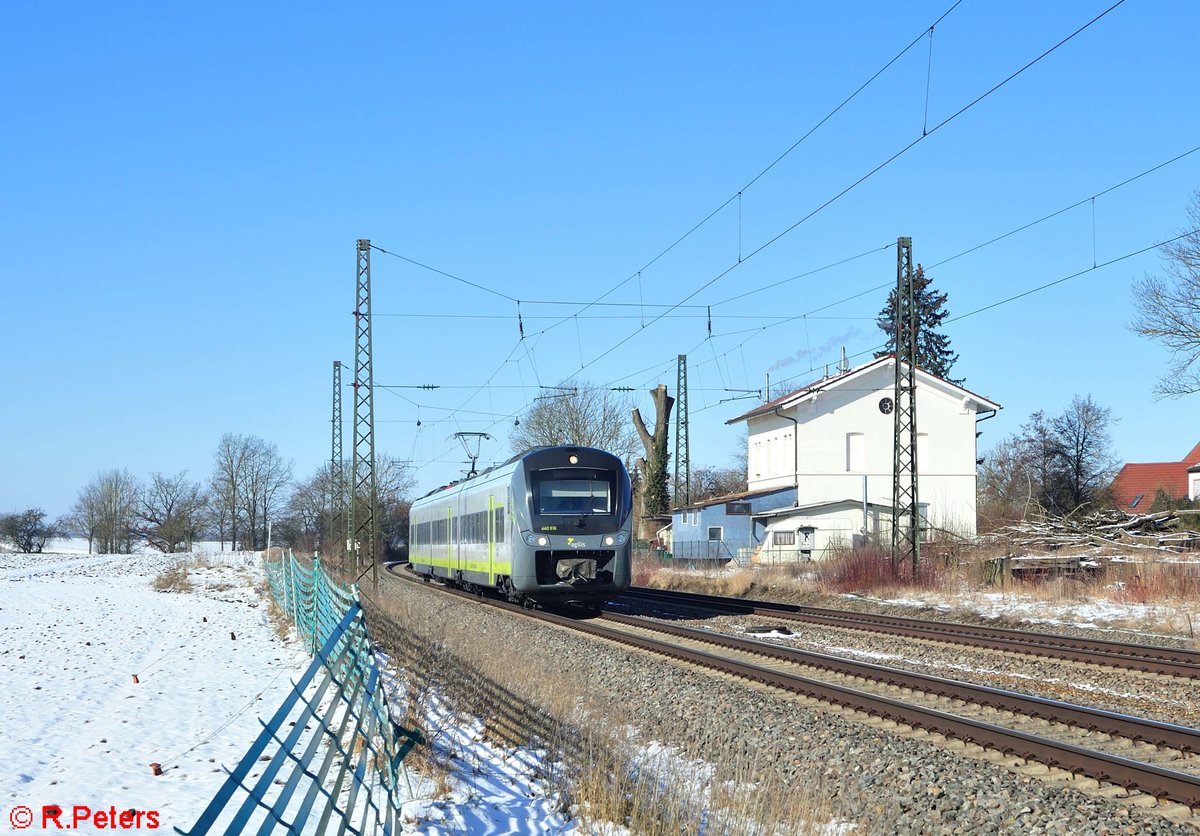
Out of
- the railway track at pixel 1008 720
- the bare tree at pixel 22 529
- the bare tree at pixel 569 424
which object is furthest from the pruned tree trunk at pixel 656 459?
the bare tree at pixel 22 529

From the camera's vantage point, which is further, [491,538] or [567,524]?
[491,538]

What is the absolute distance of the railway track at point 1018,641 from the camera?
1363cm

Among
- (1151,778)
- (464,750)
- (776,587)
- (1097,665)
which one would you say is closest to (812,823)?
(1151,778)

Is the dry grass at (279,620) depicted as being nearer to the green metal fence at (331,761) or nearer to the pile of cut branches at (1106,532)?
the green metal fence at (331,761)

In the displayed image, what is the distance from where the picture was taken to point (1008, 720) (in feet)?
33.7

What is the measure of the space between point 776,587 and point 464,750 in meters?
22.8

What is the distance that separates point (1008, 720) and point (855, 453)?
40039 millimetres

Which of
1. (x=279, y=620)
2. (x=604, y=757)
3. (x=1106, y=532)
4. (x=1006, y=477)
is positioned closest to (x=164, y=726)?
(x=604, y=757)

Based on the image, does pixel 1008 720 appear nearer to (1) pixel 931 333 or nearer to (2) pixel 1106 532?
(2) pixel 1106 532

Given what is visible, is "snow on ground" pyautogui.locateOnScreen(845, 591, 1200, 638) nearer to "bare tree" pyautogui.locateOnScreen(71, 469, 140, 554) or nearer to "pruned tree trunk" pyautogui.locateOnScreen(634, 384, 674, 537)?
"pruned tree trunk" pyautogui.locateOnScreen(634, 384, 674, 537)

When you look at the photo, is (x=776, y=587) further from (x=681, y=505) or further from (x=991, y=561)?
(x=681, y=505)

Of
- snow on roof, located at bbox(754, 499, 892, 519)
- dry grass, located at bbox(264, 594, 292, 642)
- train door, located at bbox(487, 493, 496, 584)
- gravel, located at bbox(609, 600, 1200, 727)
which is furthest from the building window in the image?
gravel, located at bbox(609, 600, 1200, 727)

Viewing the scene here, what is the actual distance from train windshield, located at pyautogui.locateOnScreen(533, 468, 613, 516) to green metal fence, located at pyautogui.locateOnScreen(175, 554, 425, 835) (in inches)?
355

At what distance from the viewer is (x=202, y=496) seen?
10075 centimetres
